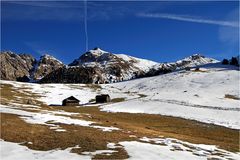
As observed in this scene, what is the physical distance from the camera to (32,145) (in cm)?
3241

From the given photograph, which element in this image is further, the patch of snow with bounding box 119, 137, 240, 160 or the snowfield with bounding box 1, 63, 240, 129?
the snowfield with bounding box 1, 63, 240, 129

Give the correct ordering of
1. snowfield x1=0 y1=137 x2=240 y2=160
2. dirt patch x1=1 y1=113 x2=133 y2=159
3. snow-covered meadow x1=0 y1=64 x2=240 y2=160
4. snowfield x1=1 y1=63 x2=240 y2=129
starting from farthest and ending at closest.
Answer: snowfield x1=1 y1=63 x2=240 y2=129 < dirt patch x1=1 y1=113 x2=133 y2=159 < snow-covered meadow x1=0 y1=64 x2=240 y2=160 < snowfield x1=0 y1=137 x2=240 y2=160

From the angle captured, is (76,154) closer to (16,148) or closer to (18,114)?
(16,148)

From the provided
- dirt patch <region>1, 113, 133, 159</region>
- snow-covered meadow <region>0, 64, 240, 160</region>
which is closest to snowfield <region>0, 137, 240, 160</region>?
snow-covered meadow <region>0, 64, 240, 160</region>

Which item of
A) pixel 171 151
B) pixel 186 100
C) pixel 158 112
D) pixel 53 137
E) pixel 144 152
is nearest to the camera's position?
pixel 144 152

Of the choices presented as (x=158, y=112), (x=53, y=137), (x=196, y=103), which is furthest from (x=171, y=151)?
(x=196, y=103)

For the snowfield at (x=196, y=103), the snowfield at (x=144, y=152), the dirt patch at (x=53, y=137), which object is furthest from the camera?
the snowfield at (x=196, y=103)

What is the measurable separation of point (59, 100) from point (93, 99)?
47.0 ft

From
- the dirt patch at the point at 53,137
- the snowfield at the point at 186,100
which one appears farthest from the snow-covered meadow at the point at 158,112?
the dirt patch at the point at 53,137

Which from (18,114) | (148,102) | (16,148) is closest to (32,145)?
(16,148)

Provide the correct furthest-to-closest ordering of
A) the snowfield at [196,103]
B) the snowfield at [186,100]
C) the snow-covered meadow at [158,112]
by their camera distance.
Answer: the snowfield at [186,100] < the snowfield at [196,103] < the snow-covered meadow at [158,112]

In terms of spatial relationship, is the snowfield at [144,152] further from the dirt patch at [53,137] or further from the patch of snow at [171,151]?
the dirt patch at [53,137]

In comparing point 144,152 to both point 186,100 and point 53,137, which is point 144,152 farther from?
point 186,100

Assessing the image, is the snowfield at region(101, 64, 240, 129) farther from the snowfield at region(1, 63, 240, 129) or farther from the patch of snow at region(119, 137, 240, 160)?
the patch of snow at region(119, 137, 240, 160)
